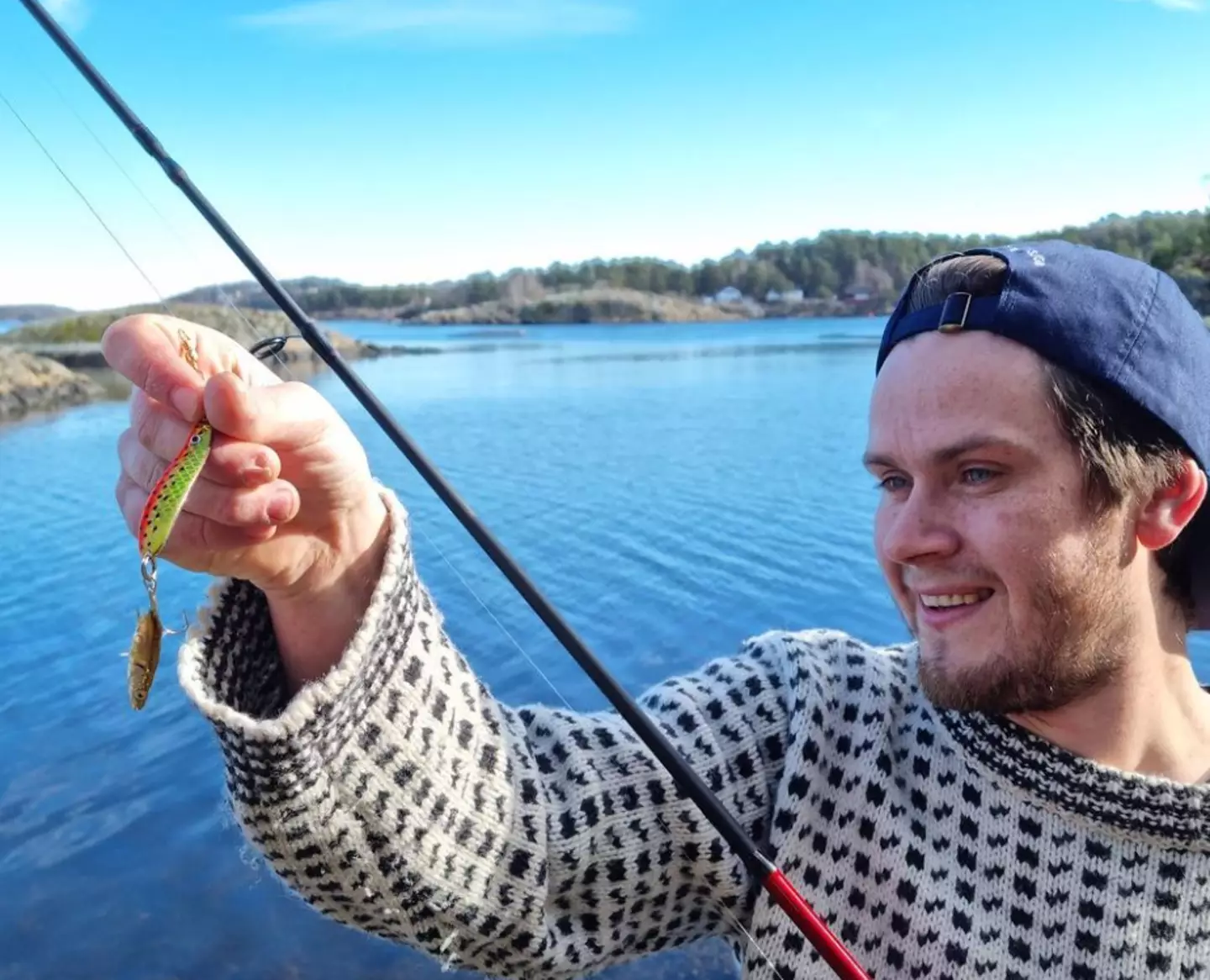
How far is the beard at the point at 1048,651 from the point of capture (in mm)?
1920

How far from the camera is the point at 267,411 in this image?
4.95ft

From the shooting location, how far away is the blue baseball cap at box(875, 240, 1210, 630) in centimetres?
193

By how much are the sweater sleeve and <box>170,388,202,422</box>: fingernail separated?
1.37 ft

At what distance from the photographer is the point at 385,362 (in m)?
49.5

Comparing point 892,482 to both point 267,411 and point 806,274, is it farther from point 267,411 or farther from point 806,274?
point 806,274

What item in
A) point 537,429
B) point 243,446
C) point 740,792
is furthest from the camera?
point 537,429

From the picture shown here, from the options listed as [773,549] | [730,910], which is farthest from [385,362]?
[730,910]

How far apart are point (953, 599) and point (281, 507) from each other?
1273mm

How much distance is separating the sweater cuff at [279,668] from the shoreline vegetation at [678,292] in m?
39.2

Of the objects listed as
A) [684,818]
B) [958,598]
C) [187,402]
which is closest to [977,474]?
[958,598]

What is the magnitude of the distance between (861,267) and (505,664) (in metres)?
84.7

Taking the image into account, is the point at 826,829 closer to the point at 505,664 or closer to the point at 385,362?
the point at 505,664

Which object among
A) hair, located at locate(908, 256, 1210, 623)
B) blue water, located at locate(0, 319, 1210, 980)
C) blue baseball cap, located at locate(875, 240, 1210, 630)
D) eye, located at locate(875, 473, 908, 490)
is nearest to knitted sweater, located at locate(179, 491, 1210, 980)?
eye, located at locate(875, 473, 908, 490)

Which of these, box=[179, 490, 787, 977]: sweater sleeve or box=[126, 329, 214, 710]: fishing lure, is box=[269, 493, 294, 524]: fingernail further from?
box=[179, 490, 787, 977]: sweater sleeve
